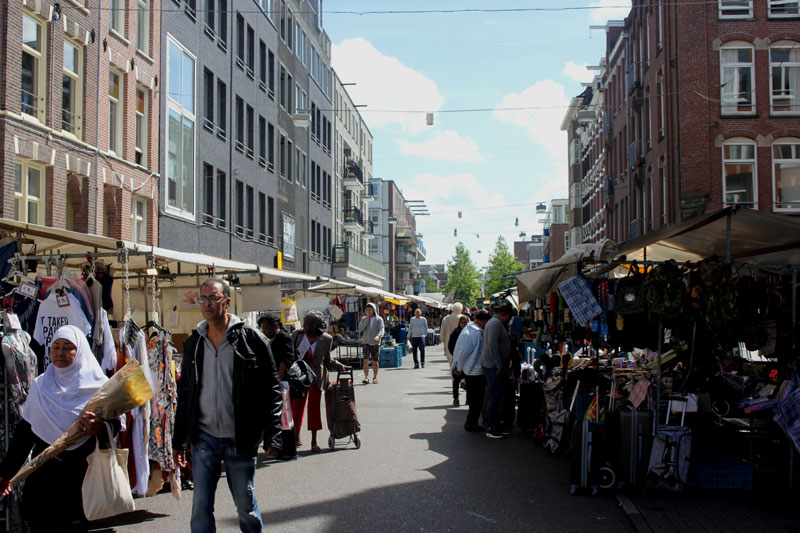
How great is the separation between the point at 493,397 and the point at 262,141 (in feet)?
88.1

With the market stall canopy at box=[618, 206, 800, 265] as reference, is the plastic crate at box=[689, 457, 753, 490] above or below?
below

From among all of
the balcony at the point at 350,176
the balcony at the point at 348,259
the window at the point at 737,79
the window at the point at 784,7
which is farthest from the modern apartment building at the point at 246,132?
the window at the point at 784,7

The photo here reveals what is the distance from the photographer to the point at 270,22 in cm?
3728

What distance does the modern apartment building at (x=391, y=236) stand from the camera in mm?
95562

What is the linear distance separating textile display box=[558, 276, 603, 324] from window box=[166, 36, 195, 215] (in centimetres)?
1852

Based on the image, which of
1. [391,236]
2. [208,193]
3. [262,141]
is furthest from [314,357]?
[391,236]

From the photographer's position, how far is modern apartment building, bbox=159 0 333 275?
2641 centimetres

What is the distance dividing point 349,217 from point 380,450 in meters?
49.4

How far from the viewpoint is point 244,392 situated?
5145 millimetres

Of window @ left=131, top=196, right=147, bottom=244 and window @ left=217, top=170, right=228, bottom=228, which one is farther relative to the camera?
window @ left=217, top=170, right=228, bottom=228

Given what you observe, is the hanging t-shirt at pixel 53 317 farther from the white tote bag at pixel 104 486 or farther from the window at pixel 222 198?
the window at pixel 222 198

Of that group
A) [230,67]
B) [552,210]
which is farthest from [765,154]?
[552,210]

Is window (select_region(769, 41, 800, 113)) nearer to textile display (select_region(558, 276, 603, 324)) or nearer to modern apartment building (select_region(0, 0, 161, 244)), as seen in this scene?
modern apartment building (select_region(0, 0, 161, 244))

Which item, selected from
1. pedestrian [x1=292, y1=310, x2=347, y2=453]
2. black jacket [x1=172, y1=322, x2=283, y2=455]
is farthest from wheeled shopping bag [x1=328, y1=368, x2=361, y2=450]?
black jacket [x1=172, y1=322, x2=283, y2=455]
